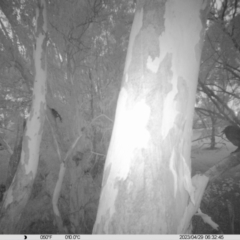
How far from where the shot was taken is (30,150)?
2.16 meters

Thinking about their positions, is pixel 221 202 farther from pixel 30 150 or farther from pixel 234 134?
pixel 30 150

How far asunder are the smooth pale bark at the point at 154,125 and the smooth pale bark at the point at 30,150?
6.22ft

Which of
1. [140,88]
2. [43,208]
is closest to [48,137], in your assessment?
[43,208]

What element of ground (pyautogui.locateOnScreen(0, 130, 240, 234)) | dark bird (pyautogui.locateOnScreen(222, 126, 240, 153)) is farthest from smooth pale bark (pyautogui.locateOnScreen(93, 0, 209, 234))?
ground (pyautogui.locateOnScreen(0, 130, 240, 234))

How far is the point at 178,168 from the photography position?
0.65m

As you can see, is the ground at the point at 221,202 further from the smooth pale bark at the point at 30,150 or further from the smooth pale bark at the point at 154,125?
the smooth pale bark at the point at 154,125

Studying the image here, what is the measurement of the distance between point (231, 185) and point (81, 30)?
7693 millimetres

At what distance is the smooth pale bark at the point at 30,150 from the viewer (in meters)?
1.96

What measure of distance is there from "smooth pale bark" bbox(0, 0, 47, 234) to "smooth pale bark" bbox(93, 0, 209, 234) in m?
1.90

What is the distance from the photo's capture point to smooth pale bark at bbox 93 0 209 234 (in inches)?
22.4

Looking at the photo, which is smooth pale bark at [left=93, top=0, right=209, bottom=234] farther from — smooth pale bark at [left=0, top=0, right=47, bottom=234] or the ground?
the ground

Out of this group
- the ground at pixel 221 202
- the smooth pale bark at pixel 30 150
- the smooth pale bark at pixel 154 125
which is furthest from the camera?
the ground at pixel 221 202

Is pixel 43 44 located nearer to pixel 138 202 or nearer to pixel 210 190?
pixel 138 202

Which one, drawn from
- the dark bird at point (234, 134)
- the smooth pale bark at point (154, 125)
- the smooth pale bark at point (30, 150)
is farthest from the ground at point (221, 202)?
the smooth pale bark at point (154, 125)
